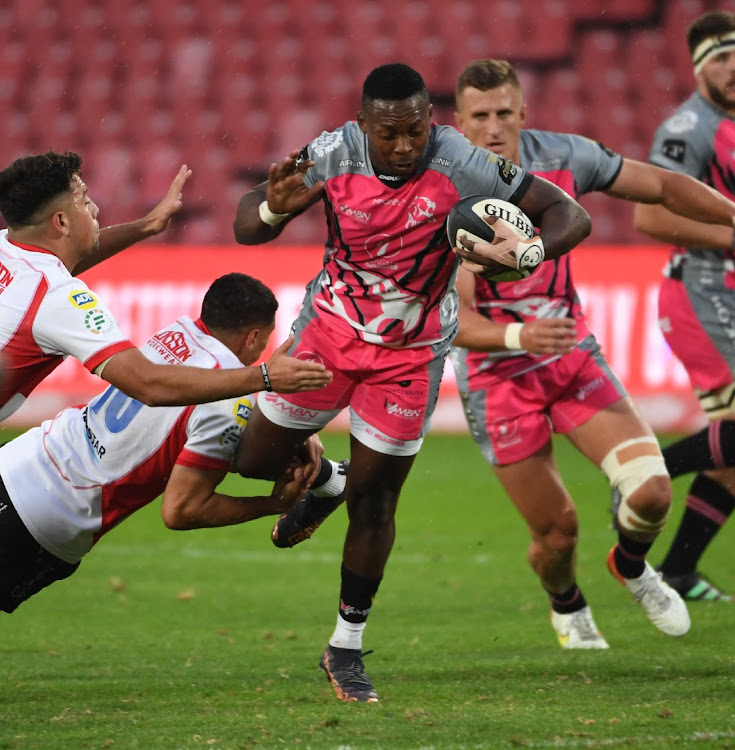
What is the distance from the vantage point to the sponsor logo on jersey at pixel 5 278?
4.10 metres

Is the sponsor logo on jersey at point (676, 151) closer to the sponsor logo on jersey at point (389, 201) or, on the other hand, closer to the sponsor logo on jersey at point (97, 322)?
the sponsor logo on jersey at point (389, 201)

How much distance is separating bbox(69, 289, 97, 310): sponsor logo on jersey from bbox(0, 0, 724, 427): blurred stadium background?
10.8 metres

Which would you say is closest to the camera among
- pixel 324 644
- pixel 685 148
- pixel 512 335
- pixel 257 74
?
pixel 512 335

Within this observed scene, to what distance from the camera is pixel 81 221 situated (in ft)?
14.3

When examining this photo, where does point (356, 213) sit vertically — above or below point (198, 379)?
above

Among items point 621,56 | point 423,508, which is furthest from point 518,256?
point 621,56

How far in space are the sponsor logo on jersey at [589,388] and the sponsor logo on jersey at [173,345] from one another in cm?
179

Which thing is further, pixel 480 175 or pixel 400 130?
pixel 480 175

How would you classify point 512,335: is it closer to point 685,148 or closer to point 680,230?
point 680,230

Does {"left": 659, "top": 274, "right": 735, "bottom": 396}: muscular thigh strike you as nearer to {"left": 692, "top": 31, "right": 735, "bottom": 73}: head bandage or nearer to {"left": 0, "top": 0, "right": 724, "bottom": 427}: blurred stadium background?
{"left": 692, "top": 31, "right": 735, "bottom": 73}: head bandage

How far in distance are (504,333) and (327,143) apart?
1207mm

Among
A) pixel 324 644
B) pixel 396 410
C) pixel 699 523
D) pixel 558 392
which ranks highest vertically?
pixel 396 410

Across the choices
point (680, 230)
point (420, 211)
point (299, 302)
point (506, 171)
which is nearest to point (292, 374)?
point (420, 211)

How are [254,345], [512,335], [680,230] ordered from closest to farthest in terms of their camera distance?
1. [254,345]
2. [512,335]
3. [680,230]
